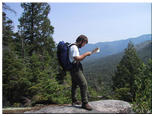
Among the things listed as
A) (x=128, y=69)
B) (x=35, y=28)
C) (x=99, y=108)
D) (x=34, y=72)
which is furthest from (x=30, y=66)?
(x=128, y=69)

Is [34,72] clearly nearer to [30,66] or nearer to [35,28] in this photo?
[30,66]

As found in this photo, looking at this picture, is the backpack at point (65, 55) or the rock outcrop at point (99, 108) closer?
the backpack at point (65, 55)

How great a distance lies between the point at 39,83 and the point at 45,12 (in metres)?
8.11

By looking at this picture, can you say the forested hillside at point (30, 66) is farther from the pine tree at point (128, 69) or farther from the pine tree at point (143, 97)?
the pine tree at point (128, 69)

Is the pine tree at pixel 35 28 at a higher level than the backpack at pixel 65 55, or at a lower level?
higher

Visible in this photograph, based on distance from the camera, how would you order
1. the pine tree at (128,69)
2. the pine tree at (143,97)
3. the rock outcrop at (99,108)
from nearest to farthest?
the rock outcrop at (99,108), the pine tree at (143,97), the pine tree at (128,69)

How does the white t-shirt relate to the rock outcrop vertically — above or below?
above

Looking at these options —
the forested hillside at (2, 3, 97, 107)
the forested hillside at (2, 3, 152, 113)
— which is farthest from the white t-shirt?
the forested hillside at (2, 3, 97, 107)

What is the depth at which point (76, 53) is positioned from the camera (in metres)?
4.30

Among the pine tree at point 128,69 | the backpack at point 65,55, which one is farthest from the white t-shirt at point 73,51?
the pine tree at point 128,69

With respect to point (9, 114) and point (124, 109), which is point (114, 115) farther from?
point (9, 114)

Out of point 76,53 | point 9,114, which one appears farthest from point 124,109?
point 9,114

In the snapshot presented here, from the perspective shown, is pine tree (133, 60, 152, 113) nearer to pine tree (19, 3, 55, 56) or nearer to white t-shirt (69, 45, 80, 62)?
white t-shirt (69, 45, 80, 62)

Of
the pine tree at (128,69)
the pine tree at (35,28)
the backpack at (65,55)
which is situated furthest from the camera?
the pine tree at (128,69)
